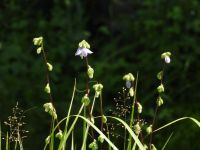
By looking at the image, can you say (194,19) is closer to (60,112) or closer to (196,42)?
(196,42)

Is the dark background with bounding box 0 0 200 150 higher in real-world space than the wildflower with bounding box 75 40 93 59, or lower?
higher

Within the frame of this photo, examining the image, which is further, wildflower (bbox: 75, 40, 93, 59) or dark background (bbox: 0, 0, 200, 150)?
dark background (bbox: 0, 0, 200, 150)

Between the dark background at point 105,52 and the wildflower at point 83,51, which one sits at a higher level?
the dark background at point 105,52

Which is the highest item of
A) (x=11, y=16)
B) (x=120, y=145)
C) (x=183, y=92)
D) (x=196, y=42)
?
(x=11, y=16)

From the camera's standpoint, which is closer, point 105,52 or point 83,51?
point 83,51

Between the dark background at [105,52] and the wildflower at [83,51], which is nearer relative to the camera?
the wildflower at [83,51]

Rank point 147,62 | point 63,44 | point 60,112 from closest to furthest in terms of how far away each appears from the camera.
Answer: point 60,112 < point 147,62 < point 63,44

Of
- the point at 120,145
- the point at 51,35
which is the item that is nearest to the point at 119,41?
the point at 51,35

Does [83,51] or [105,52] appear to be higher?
[105,52]
